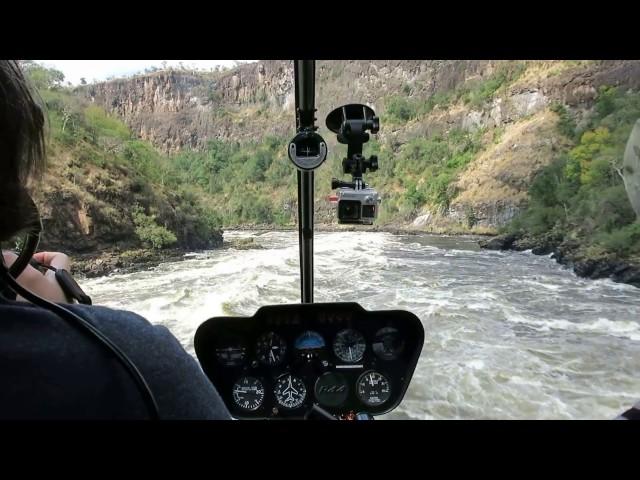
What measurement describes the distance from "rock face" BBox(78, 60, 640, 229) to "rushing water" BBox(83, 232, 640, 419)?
43cm

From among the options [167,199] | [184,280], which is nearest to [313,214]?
[167,199]

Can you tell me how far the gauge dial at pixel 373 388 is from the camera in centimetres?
241

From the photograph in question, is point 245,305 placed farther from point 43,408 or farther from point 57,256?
point 43,408

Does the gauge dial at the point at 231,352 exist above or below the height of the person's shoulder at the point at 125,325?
below

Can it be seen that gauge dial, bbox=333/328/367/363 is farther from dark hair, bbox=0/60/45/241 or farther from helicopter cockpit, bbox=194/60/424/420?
dark hair, bbox=0/60/45/241

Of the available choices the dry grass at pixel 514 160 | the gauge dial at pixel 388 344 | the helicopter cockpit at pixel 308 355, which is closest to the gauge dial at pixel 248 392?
the helicopter cockpit at pixel 308 355

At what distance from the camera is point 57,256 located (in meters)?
1.38

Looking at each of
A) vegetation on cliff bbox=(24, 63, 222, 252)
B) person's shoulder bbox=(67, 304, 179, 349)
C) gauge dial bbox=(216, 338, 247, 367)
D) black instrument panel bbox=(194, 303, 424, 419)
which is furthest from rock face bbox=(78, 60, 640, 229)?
person's shoulder bbox=(67, 304, 179, 349)

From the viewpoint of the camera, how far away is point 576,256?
369cm

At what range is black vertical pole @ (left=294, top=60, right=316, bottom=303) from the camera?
2068 mm

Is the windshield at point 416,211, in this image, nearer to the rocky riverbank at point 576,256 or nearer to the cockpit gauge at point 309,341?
the rocky riverbank at point 576,256

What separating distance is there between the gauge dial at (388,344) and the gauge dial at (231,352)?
597 mm

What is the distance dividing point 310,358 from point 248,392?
0.31 m

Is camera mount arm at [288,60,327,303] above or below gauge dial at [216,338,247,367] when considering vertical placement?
above
